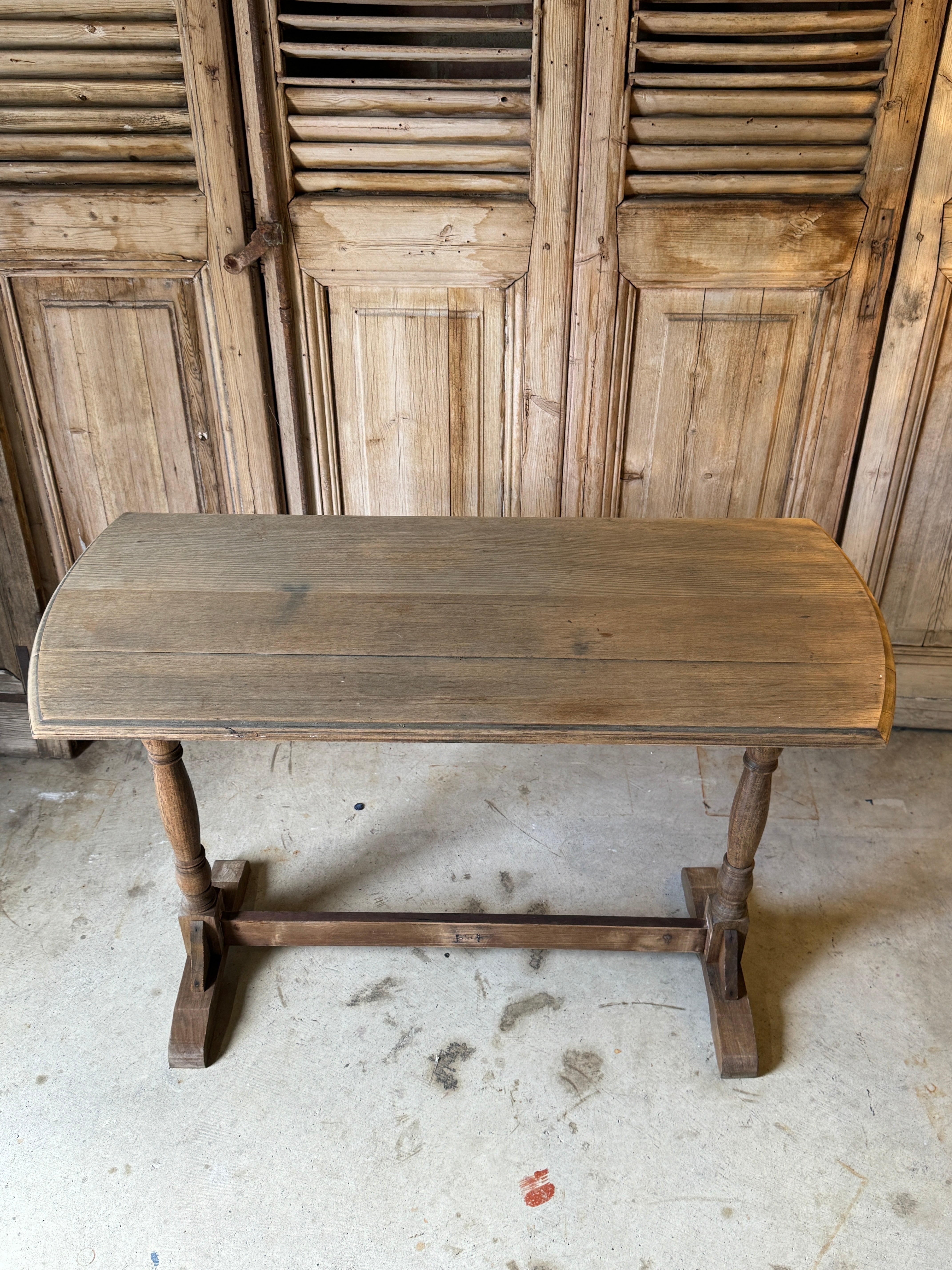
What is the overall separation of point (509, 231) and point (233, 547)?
1082 millimetres

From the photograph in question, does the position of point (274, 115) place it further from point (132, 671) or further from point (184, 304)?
point (132, 671)

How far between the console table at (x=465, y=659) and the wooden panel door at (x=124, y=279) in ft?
2.01

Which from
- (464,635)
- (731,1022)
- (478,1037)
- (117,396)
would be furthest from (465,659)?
(117,396)

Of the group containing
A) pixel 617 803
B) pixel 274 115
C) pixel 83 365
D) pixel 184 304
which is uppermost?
pixel 274 115

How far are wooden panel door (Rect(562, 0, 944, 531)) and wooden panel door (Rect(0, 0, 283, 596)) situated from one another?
881 millimetres

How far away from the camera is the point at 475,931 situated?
205cm

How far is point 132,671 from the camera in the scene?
154 centimetres

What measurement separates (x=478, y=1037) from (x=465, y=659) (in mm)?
918

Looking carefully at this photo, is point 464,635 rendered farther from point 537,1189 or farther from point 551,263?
point 551,263

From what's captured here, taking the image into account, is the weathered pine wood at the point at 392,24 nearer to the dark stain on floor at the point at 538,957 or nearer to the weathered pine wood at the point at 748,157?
the weathered pine wood at the point at 748,157

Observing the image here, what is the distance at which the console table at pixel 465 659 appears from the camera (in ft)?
4.82

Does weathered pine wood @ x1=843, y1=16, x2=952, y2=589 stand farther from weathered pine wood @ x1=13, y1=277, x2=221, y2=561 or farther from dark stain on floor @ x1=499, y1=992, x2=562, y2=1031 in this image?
weathered pine wood @ x1=13, y1=277, x2=221, y2=561

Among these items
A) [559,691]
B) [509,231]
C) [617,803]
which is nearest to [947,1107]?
[617,803]

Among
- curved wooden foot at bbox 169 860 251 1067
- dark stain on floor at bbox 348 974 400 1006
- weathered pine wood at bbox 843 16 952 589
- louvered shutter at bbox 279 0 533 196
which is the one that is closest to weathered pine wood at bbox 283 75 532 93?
louvered shutter at bbox 279 0 533 196
